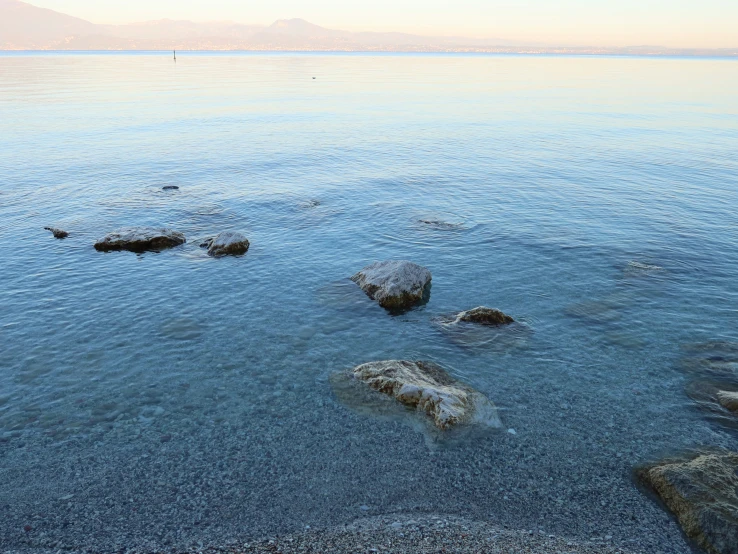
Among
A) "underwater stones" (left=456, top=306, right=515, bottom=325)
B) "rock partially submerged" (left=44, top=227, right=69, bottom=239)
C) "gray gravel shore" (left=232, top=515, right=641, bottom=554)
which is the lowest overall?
"rock partially submerged" (left=44, top=227, right=69, bottom=239)

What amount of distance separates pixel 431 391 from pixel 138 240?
2747cm

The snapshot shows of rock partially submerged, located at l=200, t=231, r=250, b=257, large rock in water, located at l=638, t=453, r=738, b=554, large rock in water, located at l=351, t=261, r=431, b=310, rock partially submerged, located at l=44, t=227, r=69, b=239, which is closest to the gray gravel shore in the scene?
large rock in water, located at l=638, t=453, r=738, b=554

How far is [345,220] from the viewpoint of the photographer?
4841 cm

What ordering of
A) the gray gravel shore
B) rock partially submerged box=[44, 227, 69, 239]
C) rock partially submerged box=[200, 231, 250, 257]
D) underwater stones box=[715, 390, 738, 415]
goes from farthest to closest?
rock partially submerged box=[44, 227, 69, 239] → rock partially submerged box=[200, 231, 250, 257] → underwater stones box=[715, 390, 738, 415] → the gray gravel shore

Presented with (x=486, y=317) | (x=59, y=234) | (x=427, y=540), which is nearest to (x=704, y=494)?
(x=427, y=540)

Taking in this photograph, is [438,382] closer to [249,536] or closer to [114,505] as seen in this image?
[249,536]

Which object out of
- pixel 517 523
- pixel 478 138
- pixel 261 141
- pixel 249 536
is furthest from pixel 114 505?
pixel 478 138

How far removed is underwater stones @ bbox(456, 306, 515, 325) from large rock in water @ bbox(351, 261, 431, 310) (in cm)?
373

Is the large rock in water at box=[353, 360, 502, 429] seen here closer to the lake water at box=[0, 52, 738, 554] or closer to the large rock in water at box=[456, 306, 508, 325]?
the lake water at box=[0, 52, 738, 554]

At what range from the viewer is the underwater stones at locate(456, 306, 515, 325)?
99.3 ft

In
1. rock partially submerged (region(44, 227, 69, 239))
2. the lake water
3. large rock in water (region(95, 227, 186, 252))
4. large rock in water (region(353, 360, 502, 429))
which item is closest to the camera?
the lake water

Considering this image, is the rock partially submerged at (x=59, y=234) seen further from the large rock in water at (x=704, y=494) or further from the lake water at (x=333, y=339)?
the large rock in water at (x=704, y=494)

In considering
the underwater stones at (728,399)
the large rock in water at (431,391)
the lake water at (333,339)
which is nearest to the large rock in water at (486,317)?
the lake water at (333,339)

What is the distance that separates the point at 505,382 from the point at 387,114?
9551cm
